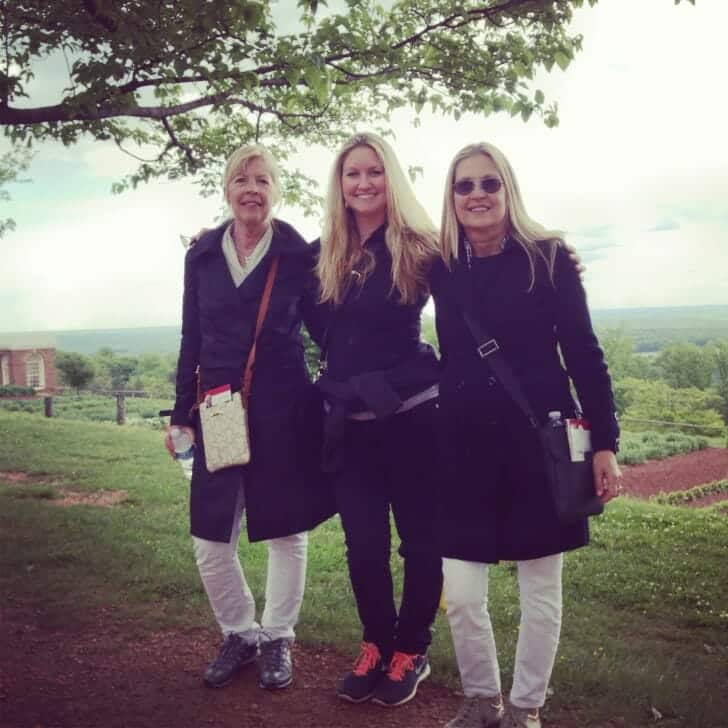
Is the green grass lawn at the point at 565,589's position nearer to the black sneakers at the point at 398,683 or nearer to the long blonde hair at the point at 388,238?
the black sneakers at the point at 398,683

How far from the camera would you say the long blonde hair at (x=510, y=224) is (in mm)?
2863

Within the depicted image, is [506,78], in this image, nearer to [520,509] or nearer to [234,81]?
[234,81]

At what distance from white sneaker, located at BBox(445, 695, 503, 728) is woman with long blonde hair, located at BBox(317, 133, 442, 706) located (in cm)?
44

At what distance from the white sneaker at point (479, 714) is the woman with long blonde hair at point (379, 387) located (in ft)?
1.46

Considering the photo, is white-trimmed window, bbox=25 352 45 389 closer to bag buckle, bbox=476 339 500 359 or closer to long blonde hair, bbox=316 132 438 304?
long blonde hair, bbox=316 132 438 304

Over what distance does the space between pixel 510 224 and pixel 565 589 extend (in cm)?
378

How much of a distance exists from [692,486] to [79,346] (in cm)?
3709

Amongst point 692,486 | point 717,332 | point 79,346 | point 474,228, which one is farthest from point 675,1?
point 717,332

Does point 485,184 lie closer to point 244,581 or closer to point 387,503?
point 387,503

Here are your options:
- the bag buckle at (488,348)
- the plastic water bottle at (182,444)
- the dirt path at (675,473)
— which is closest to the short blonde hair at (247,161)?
the plastic water bottle at (182,444)

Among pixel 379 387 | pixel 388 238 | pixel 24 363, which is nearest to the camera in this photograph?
pixel 379 387

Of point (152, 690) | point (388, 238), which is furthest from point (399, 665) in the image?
point (388, 238)

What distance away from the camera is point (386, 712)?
10.8 feet

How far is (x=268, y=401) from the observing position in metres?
3.41
